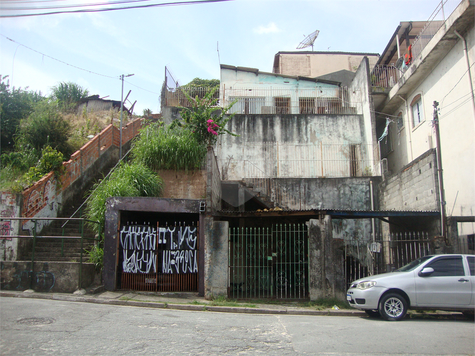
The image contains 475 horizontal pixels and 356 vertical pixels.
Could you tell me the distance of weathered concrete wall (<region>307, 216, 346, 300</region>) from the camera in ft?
33.3

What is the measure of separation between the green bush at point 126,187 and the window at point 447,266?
29.0 feet

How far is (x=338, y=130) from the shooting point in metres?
19.3

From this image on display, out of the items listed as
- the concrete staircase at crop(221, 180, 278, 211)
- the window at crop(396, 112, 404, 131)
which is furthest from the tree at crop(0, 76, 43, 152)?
the window at crop(396, 112, 404, 131)

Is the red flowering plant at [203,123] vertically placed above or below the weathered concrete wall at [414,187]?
above

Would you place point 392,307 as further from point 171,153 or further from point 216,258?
point 171,153

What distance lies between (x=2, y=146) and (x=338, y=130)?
56.8 feet

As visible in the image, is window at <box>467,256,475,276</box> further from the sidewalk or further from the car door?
the sidewalk

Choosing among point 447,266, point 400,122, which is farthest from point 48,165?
point 400,122

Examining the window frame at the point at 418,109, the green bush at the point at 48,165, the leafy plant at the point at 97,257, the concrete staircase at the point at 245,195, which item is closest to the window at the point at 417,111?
the window frame at the point at 418,109

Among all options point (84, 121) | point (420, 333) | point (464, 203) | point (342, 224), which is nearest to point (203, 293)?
point (420, 333)

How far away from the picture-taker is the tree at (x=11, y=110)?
18453 millimetres

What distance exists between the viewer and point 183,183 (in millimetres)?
13867

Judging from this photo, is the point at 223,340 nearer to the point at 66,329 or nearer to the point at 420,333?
the point at 66,329

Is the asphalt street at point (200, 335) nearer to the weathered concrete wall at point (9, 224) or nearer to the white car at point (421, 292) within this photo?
the white car at point (421, 292)
